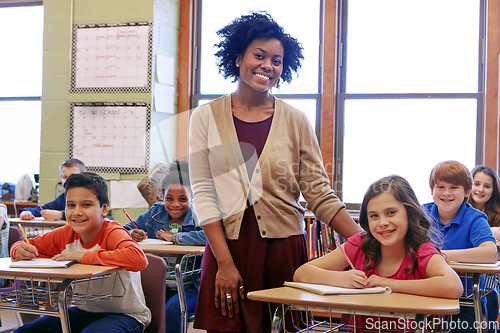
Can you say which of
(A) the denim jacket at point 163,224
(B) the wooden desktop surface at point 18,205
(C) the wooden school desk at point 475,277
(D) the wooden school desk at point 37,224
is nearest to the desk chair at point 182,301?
(A) the denim jacket at point 163,224

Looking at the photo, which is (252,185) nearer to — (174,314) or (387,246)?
(387,246)

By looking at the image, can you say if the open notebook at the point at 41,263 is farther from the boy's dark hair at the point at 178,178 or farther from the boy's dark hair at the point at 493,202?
the boy's dark hair at the point at 493,202

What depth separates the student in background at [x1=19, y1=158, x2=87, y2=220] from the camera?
4.15 m

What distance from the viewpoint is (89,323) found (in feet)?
6.89

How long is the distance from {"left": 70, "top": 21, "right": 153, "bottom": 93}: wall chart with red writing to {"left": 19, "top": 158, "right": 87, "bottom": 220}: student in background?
2.16ft

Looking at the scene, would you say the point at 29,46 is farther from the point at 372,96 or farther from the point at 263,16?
the point at 263,16

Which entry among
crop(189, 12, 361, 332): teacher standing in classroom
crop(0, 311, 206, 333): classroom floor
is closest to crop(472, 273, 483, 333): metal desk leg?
crop(189, 12, 361, 332): teacher standing in classroom

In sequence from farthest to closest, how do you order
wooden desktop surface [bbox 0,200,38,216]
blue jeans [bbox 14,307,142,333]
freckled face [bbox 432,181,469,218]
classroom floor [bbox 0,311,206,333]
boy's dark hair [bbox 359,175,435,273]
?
wooden desktop surface [bbox 0,200,38,216] < classroom floor [bbox 0,311,206,333] < freckled face [bbox 432,181,469,218] < blue jeans [bbox 14,307,142,333] < boy's dark hair [bbox 359,175,435,273]

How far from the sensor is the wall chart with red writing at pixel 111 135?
4.45 m

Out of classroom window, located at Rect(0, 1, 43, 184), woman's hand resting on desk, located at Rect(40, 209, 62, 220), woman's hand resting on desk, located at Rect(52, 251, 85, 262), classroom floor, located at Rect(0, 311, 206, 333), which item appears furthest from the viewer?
classroom window, located at Rect(0, 1, 43, 184)

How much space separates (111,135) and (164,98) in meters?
0.51

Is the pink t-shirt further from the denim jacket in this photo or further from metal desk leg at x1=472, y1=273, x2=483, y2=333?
the denim jacket

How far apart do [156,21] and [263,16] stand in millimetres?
2854

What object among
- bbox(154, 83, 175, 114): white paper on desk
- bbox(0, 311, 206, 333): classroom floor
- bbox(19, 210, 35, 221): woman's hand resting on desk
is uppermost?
bbox(154, 83, 175, 114): white paper on desk
